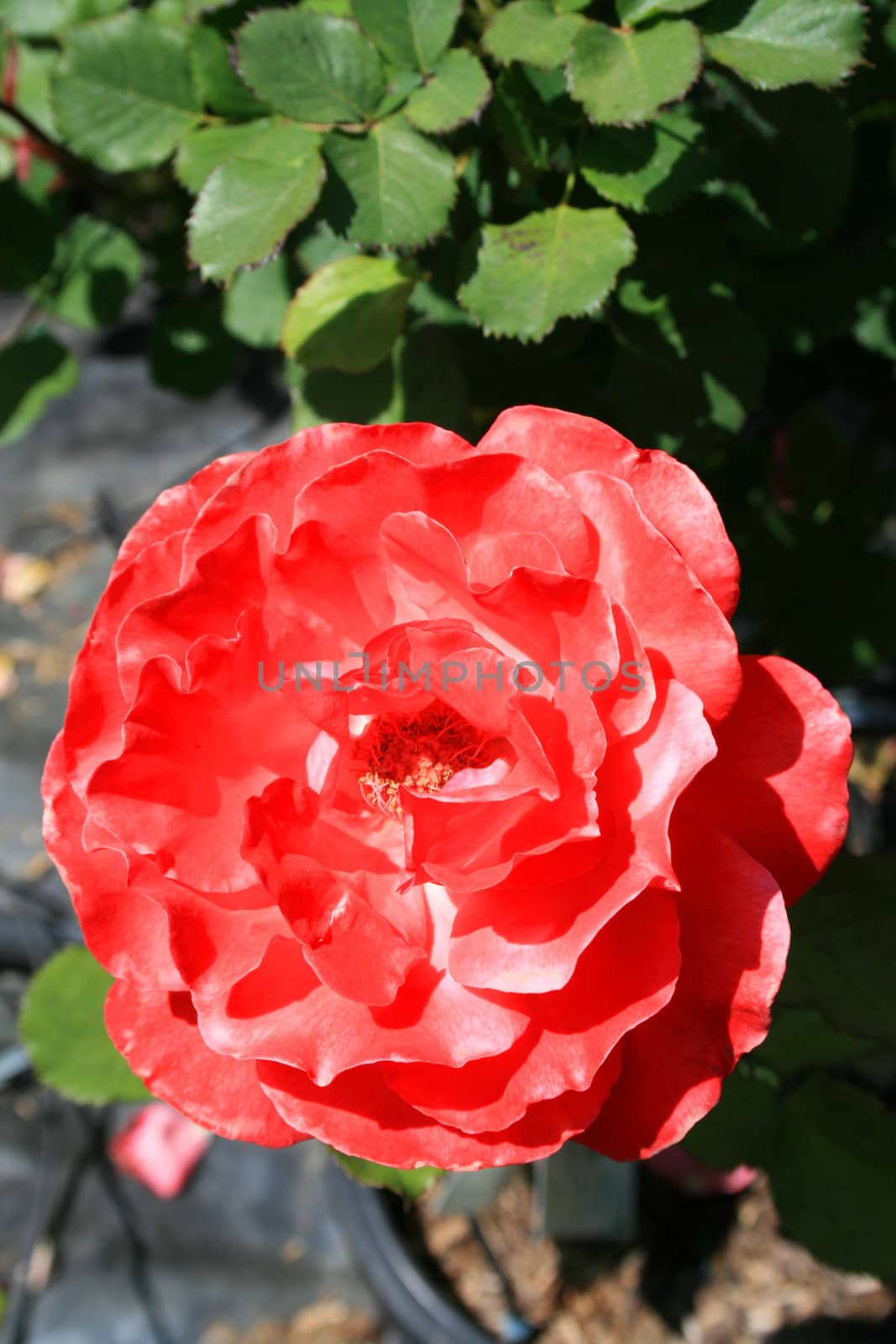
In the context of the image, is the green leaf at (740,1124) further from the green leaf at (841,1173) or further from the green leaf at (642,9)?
the green leaf at (642,9)

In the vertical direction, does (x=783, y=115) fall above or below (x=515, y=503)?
above

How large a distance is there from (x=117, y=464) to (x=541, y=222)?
6.77 ft

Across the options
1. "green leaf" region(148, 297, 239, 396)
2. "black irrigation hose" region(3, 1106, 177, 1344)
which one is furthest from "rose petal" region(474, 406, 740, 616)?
"black irrigation hose" region(3, 1106, 177, 1344)

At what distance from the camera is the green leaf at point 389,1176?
753 mm

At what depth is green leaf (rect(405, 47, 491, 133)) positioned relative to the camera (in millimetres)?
671

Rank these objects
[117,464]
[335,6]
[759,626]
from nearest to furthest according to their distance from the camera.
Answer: [335,6]
[759,626]
[117,464]

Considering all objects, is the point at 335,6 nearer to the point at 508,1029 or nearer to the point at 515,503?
the point at 515,503

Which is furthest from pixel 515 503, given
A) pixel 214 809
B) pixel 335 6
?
pixel 335 6

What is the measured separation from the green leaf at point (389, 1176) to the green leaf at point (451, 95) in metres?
0.71

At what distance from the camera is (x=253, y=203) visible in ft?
2.26

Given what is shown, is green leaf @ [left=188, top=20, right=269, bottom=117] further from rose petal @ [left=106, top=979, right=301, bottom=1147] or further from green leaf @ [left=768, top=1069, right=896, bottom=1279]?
green leaf @ [left=768, top=1069, right=896, bottom=1279]

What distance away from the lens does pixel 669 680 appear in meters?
0.56

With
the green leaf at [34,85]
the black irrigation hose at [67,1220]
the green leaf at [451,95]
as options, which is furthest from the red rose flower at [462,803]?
the black irrigation hose at [67,1220]

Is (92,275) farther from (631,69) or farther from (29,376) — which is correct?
(631,69)
